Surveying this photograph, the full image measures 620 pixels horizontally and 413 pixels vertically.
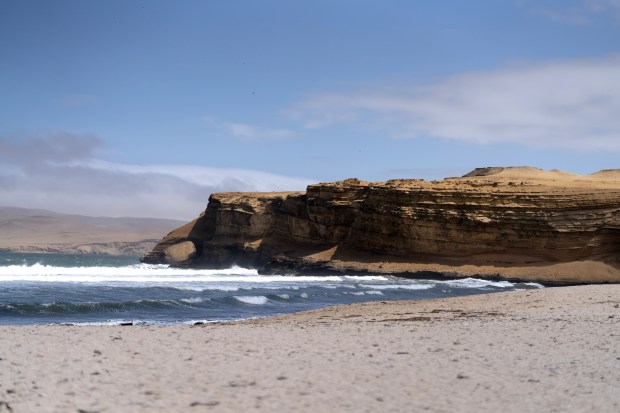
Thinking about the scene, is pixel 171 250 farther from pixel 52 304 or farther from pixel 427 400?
pixel 427 400

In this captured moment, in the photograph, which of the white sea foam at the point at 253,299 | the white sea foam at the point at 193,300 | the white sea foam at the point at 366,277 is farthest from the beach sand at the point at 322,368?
Result: the white sea foam at the point at 366,277

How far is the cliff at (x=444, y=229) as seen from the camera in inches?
1710

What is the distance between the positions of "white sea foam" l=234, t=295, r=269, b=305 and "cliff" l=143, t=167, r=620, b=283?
21.7 m

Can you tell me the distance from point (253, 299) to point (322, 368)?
1839 cm

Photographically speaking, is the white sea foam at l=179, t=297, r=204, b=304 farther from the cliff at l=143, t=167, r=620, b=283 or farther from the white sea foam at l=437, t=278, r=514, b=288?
the cliff at l=143, t=167, r=620, b=283

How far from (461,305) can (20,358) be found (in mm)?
14592

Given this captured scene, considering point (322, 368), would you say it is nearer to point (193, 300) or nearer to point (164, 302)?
point (164, 302)

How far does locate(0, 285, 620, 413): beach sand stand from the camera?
6656mm

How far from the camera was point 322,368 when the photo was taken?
27.6 ft

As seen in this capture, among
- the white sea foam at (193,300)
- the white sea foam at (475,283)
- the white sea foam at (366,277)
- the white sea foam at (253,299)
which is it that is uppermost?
the white sea foam at (193,300)

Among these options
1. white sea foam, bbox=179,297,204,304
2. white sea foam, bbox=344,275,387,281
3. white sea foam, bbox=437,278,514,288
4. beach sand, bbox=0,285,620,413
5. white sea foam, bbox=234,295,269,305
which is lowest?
white sea foam, bbox=437,278,514,288

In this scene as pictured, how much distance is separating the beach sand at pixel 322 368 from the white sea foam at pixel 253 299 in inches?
474

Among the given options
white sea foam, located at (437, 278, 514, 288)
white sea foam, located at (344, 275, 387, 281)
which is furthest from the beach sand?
white sea foam, located at (344, 275, 387, 281)

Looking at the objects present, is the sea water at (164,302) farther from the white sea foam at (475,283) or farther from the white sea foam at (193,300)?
the white sea foam at (475,283)
